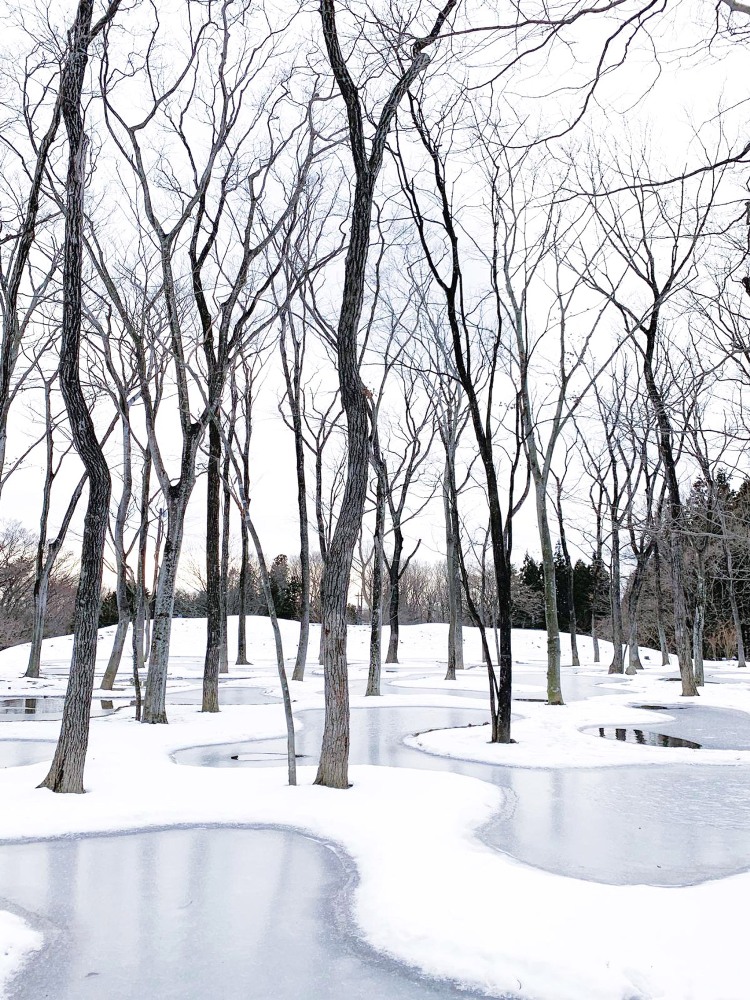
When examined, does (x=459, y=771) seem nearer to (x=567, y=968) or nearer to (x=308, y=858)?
(x=308, y=858)

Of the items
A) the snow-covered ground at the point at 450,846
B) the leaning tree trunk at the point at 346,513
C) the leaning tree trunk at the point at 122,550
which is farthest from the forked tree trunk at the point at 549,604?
the leaning tree trunk at the point at 122,550

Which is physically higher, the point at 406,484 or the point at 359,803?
the point at 406,484

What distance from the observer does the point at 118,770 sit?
26.0 feet

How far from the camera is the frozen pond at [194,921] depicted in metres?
3.35

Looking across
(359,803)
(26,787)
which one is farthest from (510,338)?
(26,787)

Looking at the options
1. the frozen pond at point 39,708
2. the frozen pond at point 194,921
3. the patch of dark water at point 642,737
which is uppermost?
the patch of dark water at point 642,737

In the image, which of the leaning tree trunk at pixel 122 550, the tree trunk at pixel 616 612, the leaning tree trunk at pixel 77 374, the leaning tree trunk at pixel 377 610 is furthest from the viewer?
the tree trunk at pixel 616 612

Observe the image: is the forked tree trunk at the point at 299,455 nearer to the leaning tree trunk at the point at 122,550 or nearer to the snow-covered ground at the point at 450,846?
the leaning tree trunk at the point at 122,550

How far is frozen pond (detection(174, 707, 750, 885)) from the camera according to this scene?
513 cm

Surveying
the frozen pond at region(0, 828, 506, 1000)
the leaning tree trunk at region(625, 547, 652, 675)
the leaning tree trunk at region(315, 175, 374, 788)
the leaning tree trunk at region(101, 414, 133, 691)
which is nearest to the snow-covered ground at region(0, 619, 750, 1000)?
the frozen pond at region(0, 828, 506, 1000)

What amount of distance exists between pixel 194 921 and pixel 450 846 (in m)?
2.00

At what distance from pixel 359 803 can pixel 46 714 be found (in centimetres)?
882

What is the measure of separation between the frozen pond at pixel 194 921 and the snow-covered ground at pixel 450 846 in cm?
18

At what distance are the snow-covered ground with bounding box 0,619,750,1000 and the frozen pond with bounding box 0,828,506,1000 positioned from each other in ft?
0.58
